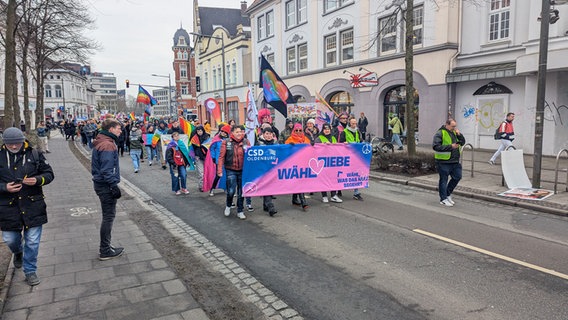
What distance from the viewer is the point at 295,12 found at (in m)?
29.2

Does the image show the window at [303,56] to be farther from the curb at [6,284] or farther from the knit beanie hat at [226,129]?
the curb at [6,284]

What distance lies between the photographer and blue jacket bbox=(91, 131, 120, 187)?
17.2 feet

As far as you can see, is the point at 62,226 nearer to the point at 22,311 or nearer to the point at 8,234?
the point at 8,234

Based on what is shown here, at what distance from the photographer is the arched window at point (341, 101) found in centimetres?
2542

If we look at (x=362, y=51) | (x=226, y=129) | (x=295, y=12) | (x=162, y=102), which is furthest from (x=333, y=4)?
(x=162, y=102)

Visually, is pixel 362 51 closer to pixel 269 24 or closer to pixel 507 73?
pixel 507 73

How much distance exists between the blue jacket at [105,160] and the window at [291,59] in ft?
84.7

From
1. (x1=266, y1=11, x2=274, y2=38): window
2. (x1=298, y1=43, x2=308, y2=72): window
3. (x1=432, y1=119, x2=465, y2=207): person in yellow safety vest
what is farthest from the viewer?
(x1=266, y1=11, x2=274, y2=38): window

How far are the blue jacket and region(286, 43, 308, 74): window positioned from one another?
24530 mm

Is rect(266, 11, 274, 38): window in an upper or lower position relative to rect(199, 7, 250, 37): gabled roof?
lower

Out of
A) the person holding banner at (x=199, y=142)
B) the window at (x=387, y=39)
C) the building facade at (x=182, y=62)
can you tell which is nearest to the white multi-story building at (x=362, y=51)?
the window at (x=387, y=39)

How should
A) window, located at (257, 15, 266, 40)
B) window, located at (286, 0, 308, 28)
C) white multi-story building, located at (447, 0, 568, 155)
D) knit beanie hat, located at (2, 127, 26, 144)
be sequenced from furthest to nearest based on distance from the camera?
window, located at (257, 15, 266, 40), window, located at (286, 0, 308, 28), white multi-story building, located at (447, 0, 568, 155), knit beanie hat, located at (2, 127, 26, 144)

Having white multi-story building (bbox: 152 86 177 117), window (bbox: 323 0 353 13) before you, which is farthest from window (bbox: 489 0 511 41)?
white multi-story building (bbox: 152 86 177 117)

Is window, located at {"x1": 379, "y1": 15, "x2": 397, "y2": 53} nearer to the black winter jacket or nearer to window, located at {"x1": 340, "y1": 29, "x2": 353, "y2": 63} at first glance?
window, located at {"x1": 340, "y1": 29, "x2": 353, "y2": 63}
